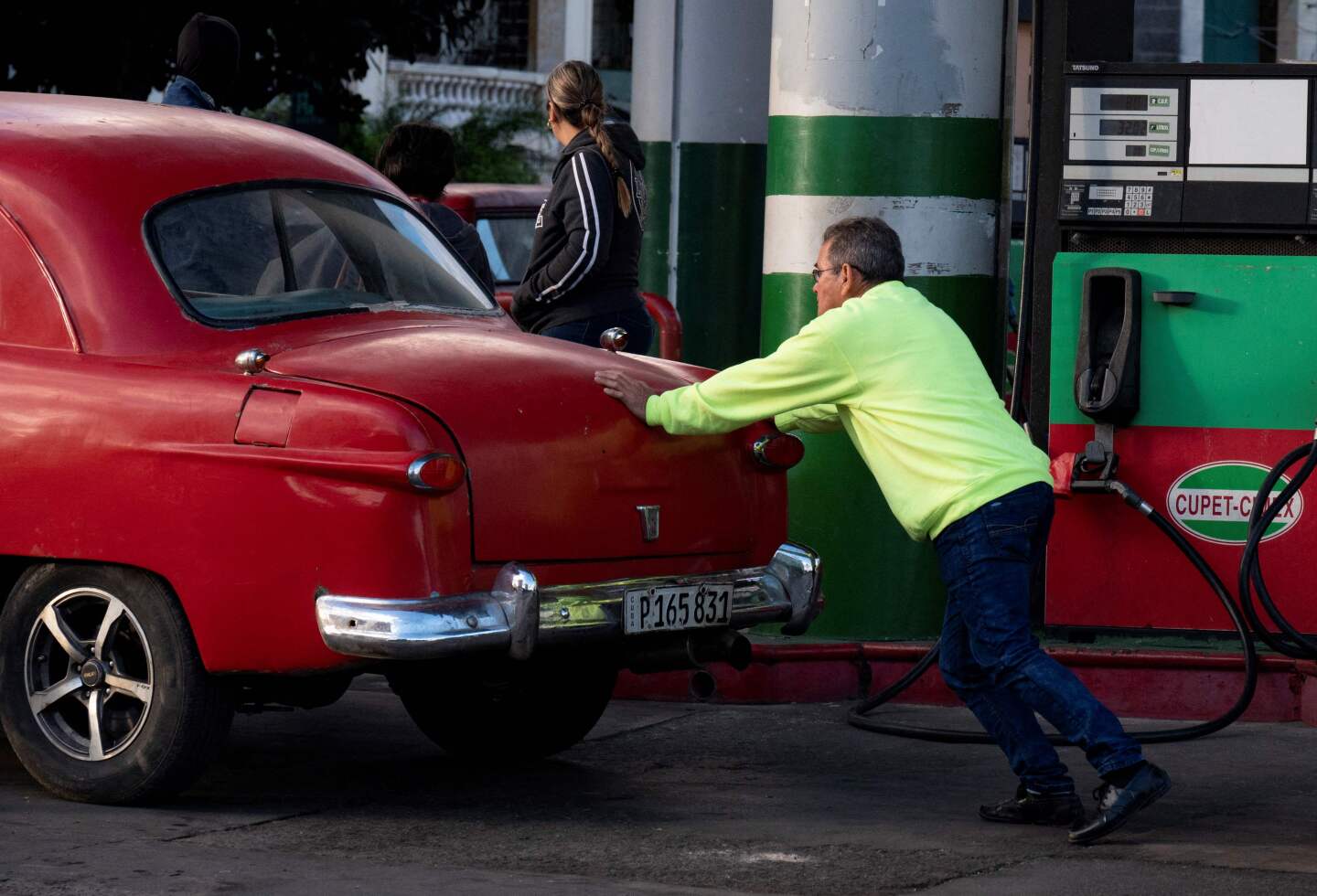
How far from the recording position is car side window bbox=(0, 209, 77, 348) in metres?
6.25

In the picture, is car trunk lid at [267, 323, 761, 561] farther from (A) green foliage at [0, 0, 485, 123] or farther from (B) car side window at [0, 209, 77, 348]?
(A) green foliage at [0, 0, 485, 123]

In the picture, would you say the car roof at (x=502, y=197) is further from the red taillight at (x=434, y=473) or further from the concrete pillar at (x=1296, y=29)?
the concrete pillar at (x=1296, y=29)

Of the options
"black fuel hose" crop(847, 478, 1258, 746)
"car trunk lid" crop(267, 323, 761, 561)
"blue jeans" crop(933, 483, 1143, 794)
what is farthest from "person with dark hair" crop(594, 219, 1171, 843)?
"black fuel hose" crop(847, 478, 1258, 746)

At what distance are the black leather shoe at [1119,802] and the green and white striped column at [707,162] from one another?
5.53 m

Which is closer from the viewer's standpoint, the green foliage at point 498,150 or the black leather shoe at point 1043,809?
the black leather shoe at point 1043,809

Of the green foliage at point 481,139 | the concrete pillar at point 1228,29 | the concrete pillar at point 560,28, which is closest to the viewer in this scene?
the concrete pillar at point 1228,29

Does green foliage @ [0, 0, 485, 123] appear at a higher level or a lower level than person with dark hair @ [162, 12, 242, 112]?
higher

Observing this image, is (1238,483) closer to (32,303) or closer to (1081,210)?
(1081,210)

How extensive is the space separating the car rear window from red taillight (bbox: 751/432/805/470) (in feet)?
3.25

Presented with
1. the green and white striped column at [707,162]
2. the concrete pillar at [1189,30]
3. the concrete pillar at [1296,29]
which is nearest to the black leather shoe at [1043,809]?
the green and white striped column at [707,162]

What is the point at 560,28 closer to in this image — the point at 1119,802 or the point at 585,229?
the point at 585,229

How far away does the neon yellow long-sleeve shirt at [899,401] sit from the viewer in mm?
6137

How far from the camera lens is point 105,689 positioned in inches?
242

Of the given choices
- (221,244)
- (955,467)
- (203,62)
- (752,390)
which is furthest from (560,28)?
(955,467)
